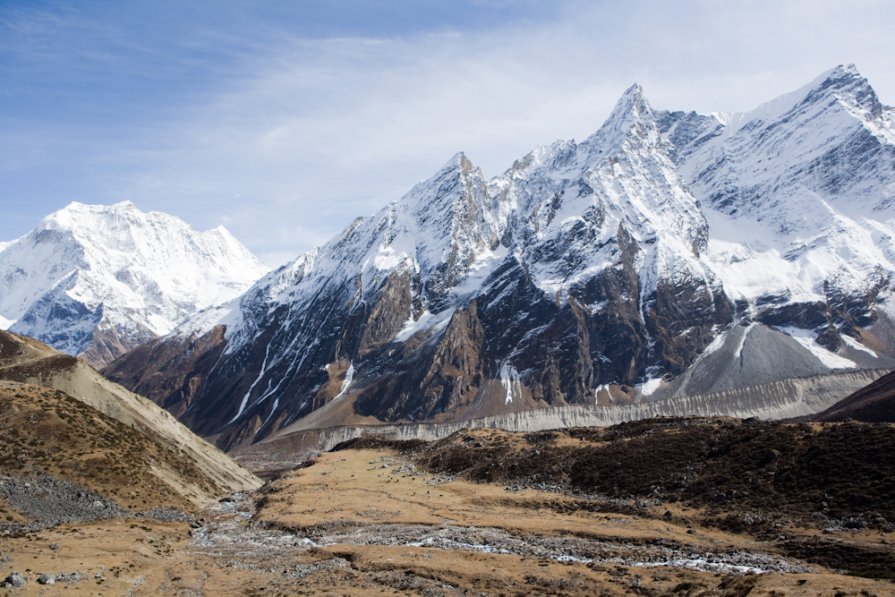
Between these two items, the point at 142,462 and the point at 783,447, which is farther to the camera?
the point at 142,462

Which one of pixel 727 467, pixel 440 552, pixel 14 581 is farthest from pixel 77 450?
pixel 727 467

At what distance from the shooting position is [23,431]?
9544 cm

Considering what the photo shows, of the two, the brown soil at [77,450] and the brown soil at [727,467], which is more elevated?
the brown soil at [77,450]

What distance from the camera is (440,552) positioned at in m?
70.5

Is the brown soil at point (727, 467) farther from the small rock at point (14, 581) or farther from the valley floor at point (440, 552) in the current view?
the small rock at point (14, 581)

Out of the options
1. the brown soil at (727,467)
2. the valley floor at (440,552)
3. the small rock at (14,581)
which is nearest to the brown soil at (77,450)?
the valley floor at (440,552)

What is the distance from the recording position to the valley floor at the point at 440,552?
194ft

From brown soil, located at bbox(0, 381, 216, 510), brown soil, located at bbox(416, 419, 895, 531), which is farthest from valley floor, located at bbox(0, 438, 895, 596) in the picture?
brown soil, located at bbox(0, 381, 216, 510)

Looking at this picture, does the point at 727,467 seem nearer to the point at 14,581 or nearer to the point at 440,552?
the point at 440,552

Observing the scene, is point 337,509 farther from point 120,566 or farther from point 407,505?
point 120,566

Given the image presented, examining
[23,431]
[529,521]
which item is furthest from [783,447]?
[23,431]

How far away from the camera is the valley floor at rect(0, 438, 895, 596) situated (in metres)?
59.1

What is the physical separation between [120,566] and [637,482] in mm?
53990

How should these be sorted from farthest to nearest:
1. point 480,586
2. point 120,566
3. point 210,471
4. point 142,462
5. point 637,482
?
point 210,471, point 142,462, point 637,482, point 120,566, point 480,586
